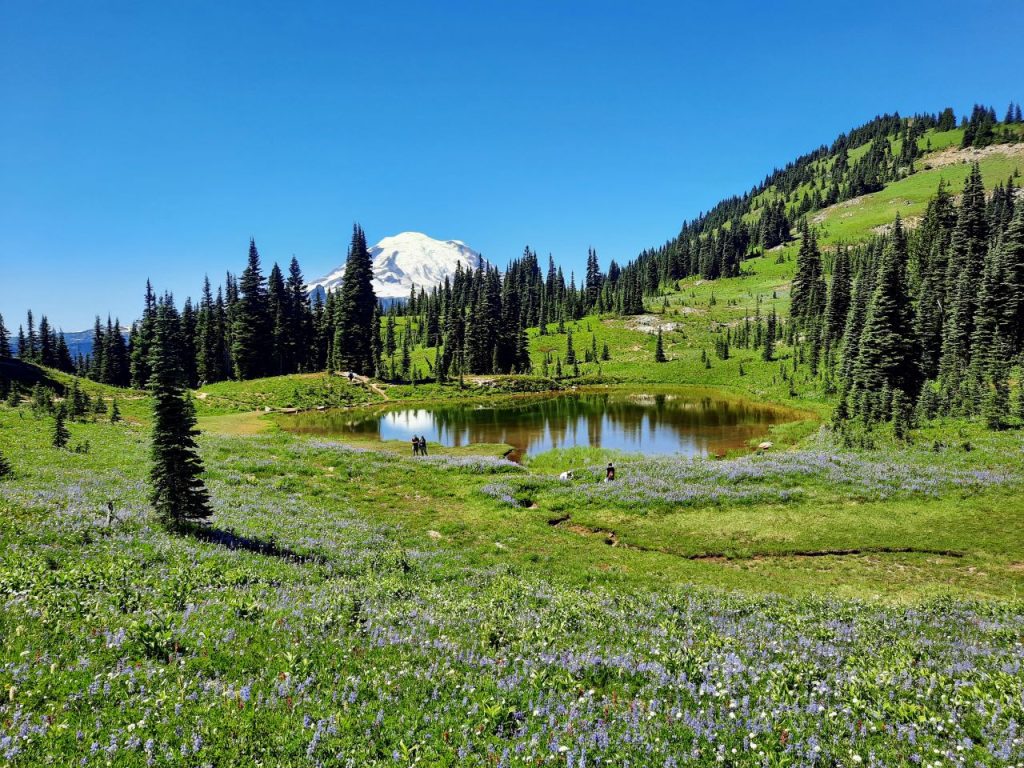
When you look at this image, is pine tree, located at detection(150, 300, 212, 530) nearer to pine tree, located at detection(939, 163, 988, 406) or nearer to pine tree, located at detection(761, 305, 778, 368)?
pine tree, located at detection(939, 163, 988, 406)

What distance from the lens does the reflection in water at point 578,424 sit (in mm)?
54531

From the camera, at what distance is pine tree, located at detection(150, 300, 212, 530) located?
1488cm

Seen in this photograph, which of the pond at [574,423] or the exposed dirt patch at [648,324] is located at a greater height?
the exposed dirt patch at [648,324]

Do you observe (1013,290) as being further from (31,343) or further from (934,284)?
(31,343)

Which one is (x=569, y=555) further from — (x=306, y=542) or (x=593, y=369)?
(x=593, y=369)

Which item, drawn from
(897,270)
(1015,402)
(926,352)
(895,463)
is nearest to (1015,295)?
(926,352)

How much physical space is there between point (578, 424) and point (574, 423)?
38.8 inches

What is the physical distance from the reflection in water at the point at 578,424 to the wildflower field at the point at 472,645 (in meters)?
30.5

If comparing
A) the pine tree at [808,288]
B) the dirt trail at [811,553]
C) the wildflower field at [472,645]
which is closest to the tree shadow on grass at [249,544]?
the wildflower field at [472,645]

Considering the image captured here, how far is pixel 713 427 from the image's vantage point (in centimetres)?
6406

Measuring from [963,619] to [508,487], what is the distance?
848 inches

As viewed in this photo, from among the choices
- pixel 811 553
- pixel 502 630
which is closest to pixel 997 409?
pixel 811 553

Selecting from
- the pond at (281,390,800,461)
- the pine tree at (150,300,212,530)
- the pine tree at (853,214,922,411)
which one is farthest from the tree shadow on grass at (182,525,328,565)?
the pine tree at (853,214,922,411)

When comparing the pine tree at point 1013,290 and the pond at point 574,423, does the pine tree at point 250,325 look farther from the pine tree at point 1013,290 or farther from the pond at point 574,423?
the pine tree at point 1013,290
